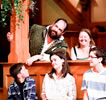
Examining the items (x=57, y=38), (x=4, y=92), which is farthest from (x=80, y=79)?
(x=4, y=92)

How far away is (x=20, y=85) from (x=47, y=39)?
959mm

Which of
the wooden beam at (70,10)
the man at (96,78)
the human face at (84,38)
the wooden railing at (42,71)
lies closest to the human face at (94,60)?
the man at (96,78)

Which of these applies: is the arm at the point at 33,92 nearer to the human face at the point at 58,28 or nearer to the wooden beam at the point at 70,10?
the human face at the point at 58,28

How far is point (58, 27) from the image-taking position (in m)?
4.79

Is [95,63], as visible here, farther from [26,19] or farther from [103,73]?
[26,19]

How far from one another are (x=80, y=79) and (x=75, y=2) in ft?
12.0

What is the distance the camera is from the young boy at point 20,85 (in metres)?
4.27

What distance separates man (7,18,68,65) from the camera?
189 inches

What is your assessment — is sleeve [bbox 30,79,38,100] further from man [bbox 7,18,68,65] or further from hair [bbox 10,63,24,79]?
man [bbox 7,18,68,65]

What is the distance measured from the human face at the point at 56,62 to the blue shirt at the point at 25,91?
404 mm

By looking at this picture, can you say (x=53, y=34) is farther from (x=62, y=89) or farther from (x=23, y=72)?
(x=62, y=89)

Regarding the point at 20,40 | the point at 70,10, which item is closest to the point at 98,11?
the point at 70,10

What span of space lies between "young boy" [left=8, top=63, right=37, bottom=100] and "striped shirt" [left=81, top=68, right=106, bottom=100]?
80 centimetres

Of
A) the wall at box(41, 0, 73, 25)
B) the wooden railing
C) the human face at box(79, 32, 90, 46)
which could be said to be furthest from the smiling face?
the wall at box(41, 0, 73, 25)
